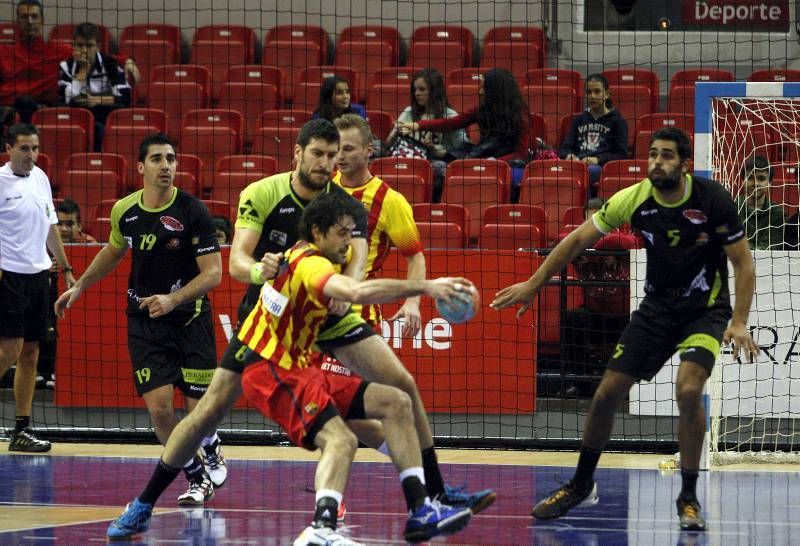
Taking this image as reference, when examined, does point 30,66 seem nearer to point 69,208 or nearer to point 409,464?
point 69,208

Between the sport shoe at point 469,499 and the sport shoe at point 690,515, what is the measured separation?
3.31 ft

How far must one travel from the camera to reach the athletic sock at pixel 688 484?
7.15 meters

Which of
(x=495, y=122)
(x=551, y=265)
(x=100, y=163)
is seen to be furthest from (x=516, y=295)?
(x=100, y=163)

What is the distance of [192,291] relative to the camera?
8023 millimetres

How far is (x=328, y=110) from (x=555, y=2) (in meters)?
4.26

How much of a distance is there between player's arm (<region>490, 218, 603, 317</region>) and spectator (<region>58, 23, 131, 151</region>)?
859cm

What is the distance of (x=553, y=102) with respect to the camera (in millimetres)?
14398

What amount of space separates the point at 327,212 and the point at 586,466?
2.35 metres

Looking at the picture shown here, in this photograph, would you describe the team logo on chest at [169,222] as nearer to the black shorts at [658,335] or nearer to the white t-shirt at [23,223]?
the white t-shirt at [23,223]

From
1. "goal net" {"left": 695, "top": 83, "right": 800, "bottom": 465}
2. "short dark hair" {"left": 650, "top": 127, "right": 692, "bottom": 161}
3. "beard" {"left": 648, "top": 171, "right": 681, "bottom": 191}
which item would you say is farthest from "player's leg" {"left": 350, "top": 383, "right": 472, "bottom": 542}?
"goal net" {"left": 695, "top": 83, "right": 800, "bottom": 465}

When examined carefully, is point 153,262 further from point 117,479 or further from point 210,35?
point 210,35

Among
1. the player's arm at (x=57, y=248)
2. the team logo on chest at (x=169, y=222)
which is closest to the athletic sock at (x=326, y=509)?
the team logo on chest at (x=169, y=222)

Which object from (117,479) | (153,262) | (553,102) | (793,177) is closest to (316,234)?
(153,262)

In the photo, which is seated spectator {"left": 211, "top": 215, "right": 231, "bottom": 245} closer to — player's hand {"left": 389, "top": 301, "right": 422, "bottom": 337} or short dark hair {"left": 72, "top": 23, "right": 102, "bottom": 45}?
short dark hair {"left": 72, "top": 23, "right": 102, "bottom": 45}
